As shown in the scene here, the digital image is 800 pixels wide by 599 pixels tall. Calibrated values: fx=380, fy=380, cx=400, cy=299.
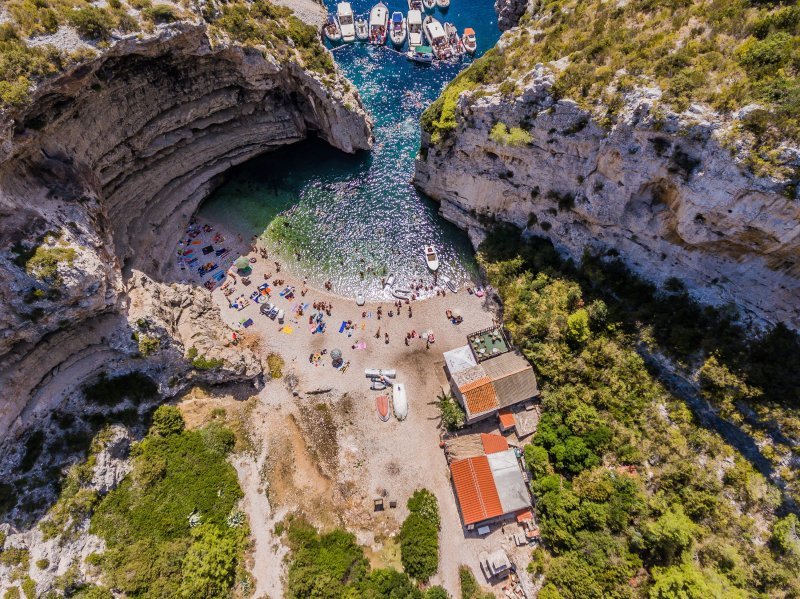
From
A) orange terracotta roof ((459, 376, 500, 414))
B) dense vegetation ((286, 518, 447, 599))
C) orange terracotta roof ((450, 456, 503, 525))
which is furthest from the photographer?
orange terracotta roof ((459, 376, 500, 414))

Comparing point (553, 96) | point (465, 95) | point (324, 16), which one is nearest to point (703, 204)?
point (553, 96)

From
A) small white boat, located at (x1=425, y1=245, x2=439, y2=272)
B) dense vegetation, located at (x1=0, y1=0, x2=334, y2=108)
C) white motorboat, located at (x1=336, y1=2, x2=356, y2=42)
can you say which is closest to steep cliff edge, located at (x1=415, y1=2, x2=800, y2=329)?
small white boat, located at (x1=425, y1=245, x2=439, y2=272)

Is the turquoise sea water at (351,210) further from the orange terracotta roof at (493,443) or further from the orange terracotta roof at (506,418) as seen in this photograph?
the orange terracotta roof at (493,443)

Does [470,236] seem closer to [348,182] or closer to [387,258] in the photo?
[387,258]

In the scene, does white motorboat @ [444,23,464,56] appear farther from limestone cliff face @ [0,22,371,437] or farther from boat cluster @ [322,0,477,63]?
limestone cliff face @ [0,22,371,437]

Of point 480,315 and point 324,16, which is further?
point 324,16

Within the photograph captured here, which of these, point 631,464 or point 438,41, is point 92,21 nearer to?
point 438,41
